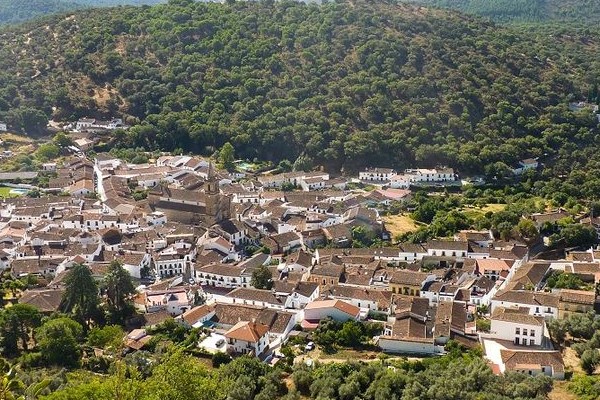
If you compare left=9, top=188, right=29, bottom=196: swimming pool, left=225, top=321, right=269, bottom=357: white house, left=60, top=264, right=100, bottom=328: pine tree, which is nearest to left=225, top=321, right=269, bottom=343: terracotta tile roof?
left=225, top=321, right=269, bottom=357: white house

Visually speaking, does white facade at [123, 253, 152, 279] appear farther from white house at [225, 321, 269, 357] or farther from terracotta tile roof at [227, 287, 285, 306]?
white house at [225, 321, 269, 357]

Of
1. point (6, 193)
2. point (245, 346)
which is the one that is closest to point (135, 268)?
point (245, 346)

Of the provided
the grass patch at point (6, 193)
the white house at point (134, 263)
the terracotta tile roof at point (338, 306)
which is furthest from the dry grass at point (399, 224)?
the grass patch at point (6, 193)

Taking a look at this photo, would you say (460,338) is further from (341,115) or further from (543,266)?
(341,115)

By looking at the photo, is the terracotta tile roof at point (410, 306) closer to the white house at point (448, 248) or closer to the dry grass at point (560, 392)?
the white house at point (448, 248)

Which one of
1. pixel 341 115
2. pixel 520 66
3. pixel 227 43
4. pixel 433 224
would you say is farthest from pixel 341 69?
pixel 433 224
